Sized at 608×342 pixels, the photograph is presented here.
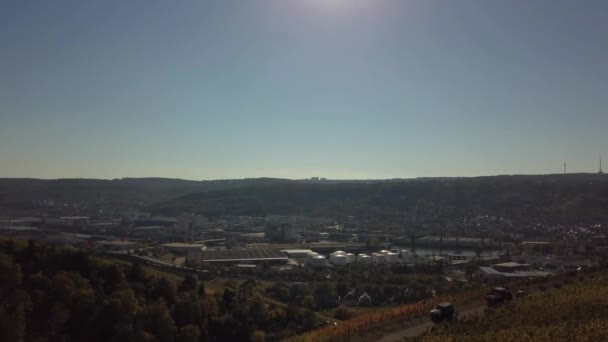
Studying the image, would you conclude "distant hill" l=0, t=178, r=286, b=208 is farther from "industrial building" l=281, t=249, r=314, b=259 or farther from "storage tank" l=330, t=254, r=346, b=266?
"storage tank" l=330, t=254, r=346, b=266

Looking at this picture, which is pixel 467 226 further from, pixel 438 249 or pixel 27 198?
pixel 27 198

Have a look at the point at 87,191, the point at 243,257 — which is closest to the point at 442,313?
the point at 243,257

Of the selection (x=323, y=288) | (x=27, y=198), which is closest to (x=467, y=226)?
(x=323, y=288)

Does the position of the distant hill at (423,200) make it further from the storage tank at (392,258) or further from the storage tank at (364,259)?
the storage tank at (364,259)

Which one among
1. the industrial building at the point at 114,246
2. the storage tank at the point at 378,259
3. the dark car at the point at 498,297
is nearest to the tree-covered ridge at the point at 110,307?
the dark car at the point at 498,297

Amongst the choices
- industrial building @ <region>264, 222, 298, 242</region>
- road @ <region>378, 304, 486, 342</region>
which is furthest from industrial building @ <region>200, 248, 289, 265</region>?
road @ <region>378, 304, 486, 342</region>
